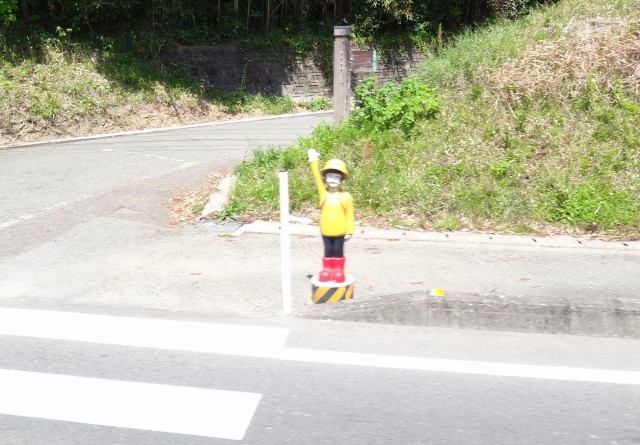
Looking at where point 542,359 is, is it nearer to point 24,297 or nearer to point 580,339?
point 580,339

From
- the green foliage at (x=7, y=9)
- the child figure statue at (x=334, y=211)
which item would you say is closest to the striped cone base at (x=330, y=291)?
the child figure statue at (x=334, y=211)

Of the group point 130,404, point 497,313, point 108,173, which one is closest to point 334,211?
point 497,313

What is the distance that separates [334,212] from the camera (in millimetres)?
5418

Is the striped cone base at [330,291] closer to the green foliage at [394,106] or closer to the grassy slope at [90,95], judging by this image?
the green foliage at [394,106]

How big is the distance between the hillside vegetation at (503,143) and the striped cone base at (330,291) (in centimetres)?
266

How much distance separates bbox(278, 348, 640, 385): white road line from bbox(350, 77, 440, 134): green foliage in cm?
571

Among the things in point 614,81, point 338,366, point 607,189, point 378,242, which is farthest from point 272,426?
point 614,81

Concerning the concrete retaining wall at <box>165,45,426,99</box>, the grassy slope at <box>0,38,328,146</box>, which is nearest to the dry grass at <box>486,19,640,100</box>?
the concrete retaining wall at <box>165,45,426,99</box>

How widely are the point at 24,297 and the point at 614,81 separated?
851 cm

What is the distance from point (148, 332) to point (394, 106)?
19.9 ft

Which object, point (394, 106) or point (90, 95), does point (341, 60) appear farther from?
point (90, 95)

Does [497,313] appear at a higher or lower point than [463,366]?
higher

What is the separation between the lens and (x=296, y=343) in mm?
5062

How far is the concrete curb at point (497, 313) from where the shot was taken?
17.3ft
